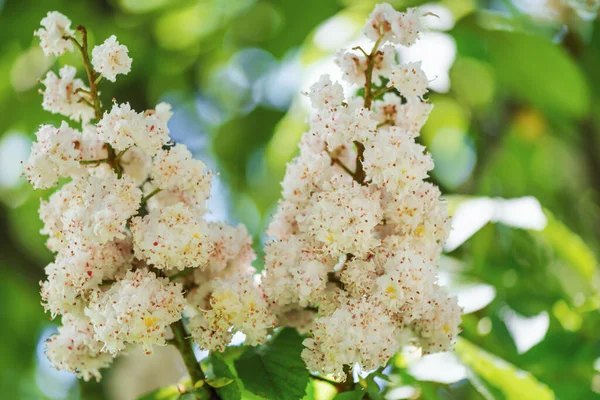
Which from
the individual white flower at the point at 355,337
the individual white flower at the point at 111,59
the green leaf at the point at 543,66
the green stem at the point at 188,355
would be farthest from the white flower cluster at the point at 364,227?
the green leaf at the point at 543,66

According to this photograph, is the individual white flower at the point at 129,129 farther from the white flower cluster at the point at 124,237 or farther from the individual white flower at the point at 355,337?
the individual white flower at the point at 355,337

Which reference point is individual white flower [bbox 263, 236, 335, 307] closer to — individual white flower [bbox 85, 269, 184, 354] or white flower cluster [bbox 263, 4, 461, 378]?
white flower cluster [bbox 263, 4, 461, 378]

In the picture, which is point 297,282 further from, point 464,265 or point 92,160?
point 464,265

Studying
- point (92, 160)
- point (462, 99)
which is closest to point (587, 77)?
point (462, 99)

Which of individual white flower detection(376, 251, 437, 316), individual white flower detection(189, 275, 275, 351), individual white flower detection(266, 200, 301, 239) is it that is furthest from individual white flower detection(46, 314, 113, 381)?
individual white flower detection(376, 251, 437, 316)

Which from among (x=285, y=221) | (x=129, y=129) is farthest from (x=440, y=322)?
(x=129, y=129)

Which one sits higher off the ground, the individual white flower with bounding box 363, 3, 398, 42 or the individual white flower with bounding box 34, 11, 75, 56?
the individual white flower with bounding box 34, 11, 75, 56
